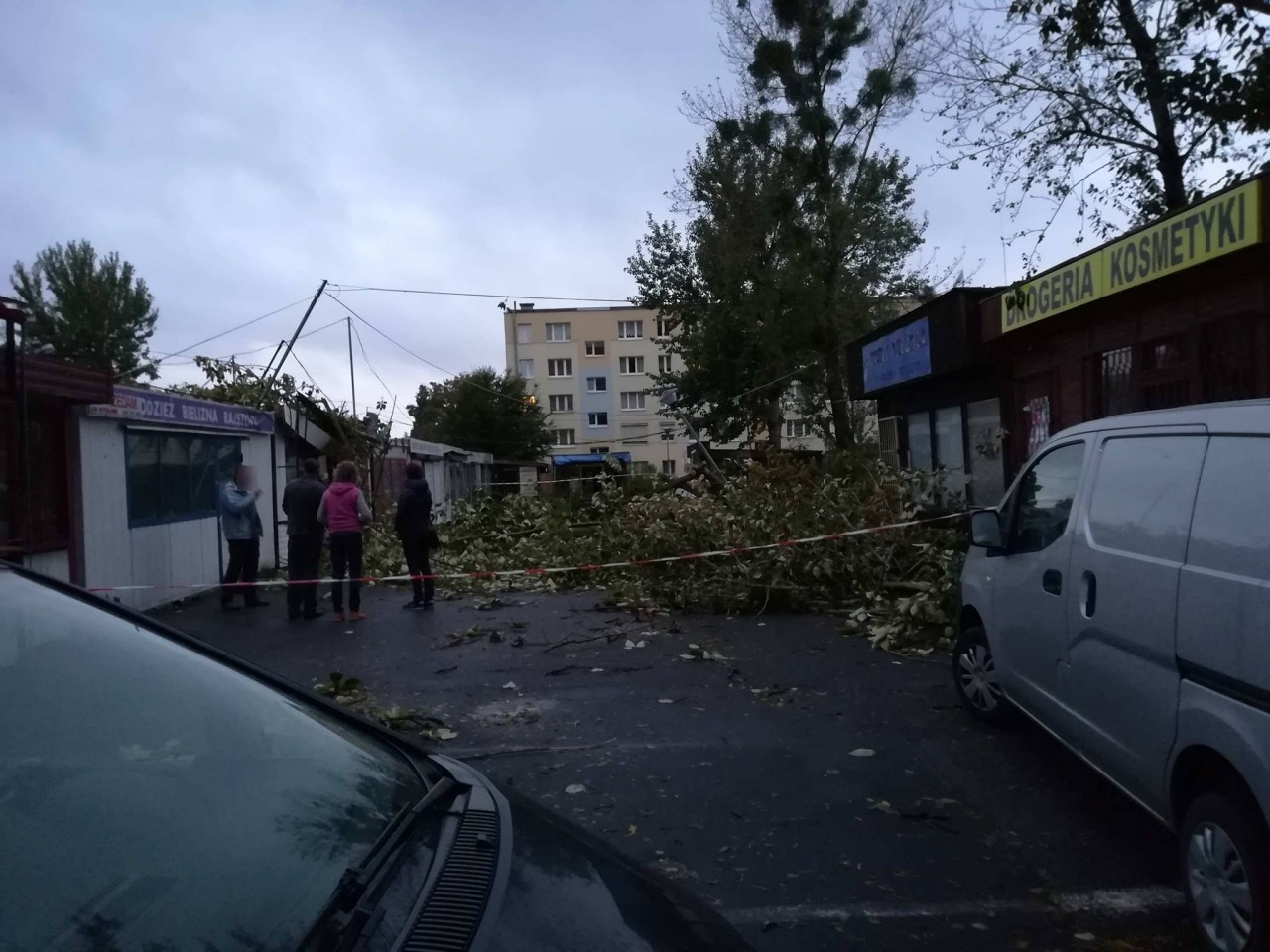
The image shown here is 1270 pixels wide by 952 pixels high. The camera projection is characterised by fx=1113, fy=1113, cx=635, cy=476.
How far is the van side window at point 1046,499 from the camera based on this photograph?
17.5 feet

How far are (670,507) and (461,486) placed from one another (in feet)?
80.7

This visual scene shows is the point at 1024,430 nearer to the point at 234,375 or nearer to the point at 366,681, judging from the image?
the point at 366,681

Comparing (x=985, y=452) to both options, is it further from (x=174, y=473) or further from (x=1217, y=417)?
(x=1217, y=417)

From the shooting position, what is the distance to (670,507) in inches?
569

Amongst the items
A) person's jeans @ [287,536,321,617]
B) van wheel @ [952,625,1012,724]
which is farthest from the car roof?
person's jeans @ [287,536,321,617]

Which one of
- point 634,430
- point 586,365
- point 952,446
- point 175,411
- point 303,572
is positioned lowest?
point 303,572

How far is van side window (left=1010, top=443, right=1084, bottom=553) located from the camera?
17.5 feet

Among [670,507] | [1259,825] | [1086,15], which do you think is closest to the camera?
[1259,825]

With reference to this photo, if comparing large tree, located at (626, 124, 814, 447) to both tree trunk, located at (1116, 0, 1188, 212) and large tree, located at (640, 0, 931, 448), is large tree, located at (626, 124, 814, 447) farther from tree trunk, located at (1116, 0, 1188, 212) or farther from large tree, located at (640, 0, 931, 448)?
tree trunk, located at (1116, 0, 1188, 212)

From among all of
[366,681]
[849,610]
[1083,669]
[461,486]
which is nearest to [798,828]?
[1083,669]

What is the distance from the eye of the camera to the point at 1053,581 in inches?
205

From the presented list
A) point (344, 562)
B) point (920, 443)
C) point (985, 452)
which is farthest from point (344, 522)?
point (920, 443)

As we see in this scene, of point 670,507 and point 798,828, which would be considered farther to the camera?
point 670,507

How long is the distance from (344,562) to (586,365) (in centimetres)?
6224
